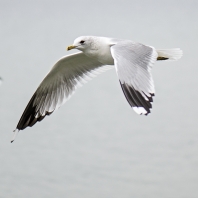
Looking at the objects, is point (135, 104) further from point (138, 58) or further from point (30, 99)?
point (30, 99)

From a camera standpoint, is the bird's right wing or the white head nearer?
the white head

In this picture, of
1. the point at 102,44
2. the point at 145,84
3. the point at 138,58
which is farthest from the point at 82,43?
the point at 145,84

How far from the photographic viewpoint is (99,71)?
2.84 meters

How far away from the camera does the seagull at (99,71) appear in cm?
203

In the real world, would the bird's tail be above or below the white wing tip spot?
above

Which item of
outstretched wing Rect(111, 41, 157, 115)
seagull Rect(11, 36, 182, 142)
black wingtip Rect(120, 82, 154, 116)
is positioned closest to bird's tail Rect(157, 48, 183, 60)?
seagull Rect(11, 36, 182, 142)

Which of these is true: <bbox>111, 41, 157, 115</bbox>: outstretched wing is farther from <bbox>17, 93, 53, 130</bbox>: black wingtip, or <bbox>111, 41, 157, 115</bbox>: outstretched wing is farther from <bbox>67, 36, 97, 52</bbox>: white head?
<bbox>17, 93, 53, 130</bbox>: black wingtip

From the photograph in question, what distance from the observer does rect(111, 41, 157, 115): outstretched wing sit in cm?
198

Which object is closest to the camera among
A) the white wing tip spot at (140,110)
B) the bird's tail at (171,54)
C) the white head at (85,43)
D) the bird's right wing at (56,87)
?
the white wing tip spot at (140,110)

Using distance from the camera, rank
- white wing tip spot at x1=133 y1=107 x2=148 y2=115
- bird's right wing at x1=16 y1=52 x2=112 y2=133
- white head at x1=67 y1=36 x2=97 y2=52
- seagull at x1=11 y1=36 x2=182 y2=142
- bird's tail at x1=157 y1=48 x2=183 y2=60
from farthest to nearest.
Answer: bird's right wing at x1=16 y1=52 x2=112 y2=133 < bird's tail at x1=157 y1=48 x2=183 y2=60 < white head at x1=67 y1=36 x2=97 y2=52 < seagull at x1=11 y1=36 x2=182 y2=142 < white wing tip spot at x1=133 y1=107 x2=148 y2=115

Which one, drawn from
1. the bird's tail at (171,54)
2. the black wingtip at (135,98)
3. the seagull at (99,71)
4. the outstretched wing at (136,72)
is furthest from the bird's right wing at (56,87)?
the black wingtip at (135,98)

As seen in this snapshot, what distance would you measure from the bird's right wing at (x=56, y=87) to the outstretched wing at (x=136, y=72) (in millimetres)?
543

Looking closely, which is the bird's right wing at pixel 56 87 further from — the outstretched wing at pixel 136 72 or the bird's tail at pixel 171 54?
the outstretched wing at pixel 136 72

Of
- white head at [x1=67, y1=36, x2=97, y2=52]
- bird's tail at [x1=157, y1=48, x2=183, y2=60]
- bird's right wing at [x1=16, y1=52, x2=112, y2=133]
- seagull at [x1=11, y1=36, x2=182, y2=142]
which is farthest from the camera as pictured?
bird's right wing at [x1=16, y1=52, x2=112, y2=133]
